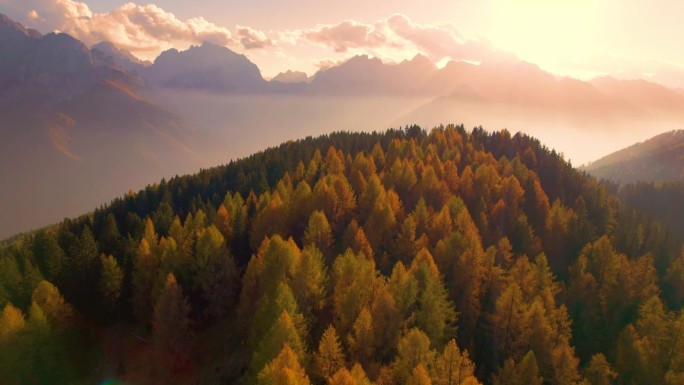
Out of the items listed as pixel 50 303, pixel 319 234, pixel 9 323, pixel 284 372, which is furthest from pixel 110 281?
pixel 284 372

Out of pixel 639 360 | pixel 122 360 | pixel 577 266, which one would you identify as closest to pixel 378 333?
pixel 639 360

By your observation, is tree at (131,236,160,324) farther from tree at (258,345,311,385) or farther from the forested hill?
tree at (258,345,311,385)

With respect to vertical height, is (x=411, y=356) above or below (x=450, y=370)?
above

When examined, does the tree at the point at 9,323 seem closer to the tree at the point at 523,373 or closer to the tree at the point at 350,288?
the tree at the point at 350,288

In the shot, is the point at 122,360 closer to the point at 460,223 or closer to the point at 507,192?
the point at 460,223

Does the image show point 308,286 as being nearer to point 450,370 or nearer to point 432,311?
point 432,311
